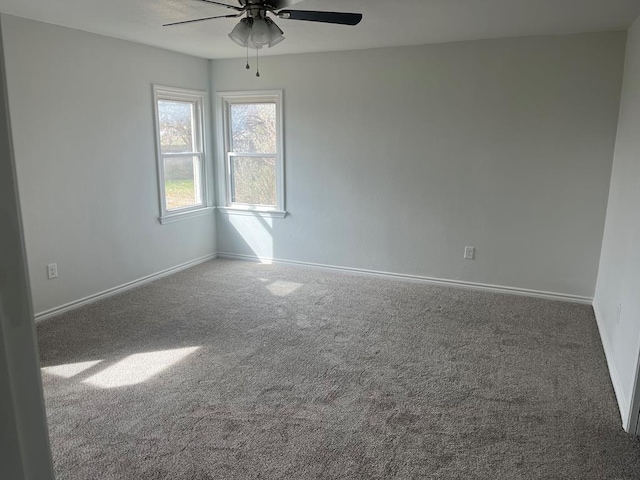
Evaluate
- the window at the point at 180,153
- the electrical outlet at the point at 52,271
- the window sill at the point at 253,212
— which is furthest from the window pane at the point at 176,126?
the electrical outlet at the point at 52,271

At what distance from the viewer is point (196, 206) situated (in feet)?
18.4

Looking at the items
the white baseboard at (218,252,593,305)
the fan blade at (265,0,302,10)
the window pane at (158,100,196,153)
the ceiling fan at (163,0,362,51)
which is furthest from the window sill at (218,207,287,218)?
the fan blade at (265,0,302,10)

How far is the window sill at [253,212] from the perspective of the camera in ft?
18.0

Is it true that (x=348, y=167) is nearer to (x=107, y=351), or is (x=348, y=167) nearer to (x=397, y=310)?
(x=397, y=310)

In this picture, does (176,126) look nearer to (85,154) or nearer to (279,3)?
(85,154)

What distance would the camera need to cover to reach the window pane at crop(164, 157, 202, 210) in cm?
518

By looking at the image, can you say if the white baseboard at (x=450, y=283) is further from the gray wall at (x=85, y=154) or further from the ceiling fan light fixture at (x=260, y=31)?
the ceiling fan light fixture at (x=260, y=31)

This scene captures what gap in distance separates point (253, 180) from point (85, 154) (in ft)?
6.51

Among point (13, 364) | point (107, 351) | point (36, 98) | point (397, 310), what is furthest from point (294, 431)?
point (36, 98)

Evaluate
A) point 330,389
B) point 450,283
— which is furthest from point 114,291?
point 450,283

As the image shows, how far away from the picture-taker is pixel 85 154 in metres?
4.09

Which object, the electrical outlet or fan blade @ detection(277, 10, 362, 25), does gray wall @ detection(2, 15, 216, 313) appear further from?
fan blade @ detection(277, 10, 362, 25)

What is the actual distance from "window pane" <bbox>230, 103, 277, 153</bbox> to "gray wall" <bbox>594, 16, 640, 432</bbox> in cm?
335

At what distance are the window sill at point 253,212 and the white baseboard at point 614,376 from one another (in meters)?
3.26
